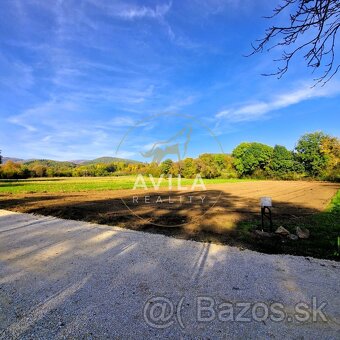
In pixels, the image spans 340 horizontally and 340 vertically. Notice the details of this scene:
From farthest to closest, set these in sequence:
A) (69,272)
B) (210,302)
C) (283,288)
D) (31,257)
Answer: (31,257) < (69,272) < (283,288) < (210,302)

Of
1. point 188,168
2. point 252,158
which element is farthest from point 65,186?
point 252,158

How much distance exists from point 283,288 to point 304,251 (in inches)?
89.6

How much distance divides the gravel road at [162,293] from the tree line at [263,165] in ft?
144

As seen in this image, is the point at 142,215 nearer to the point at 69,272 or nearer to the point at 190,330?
the point at 69,272

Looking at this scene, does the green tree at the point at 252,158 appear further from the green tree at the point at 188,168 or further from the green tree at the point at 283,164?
the green tree at the point at 188,168

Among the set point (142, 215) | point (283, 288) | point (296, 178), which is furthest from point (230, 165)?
point (283, 288)

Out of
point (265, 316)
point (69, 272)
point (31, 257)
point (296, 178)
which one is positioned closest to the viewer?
point (265, 316)

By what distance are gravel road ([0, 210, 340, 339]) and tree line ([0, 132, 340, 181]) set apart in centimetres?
4383

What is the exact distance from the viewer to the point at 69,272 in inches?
185

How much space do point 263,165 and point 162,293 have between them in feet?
249

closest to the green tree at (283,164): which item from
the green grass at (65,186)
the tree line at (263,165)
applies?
the tree line at (263,165)

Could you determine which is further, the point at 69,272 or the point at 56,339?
the point at 69,272

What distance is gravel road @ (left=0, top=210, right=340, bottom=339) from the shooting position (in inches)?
119

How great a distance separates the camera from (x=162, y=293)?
3.86 meters
